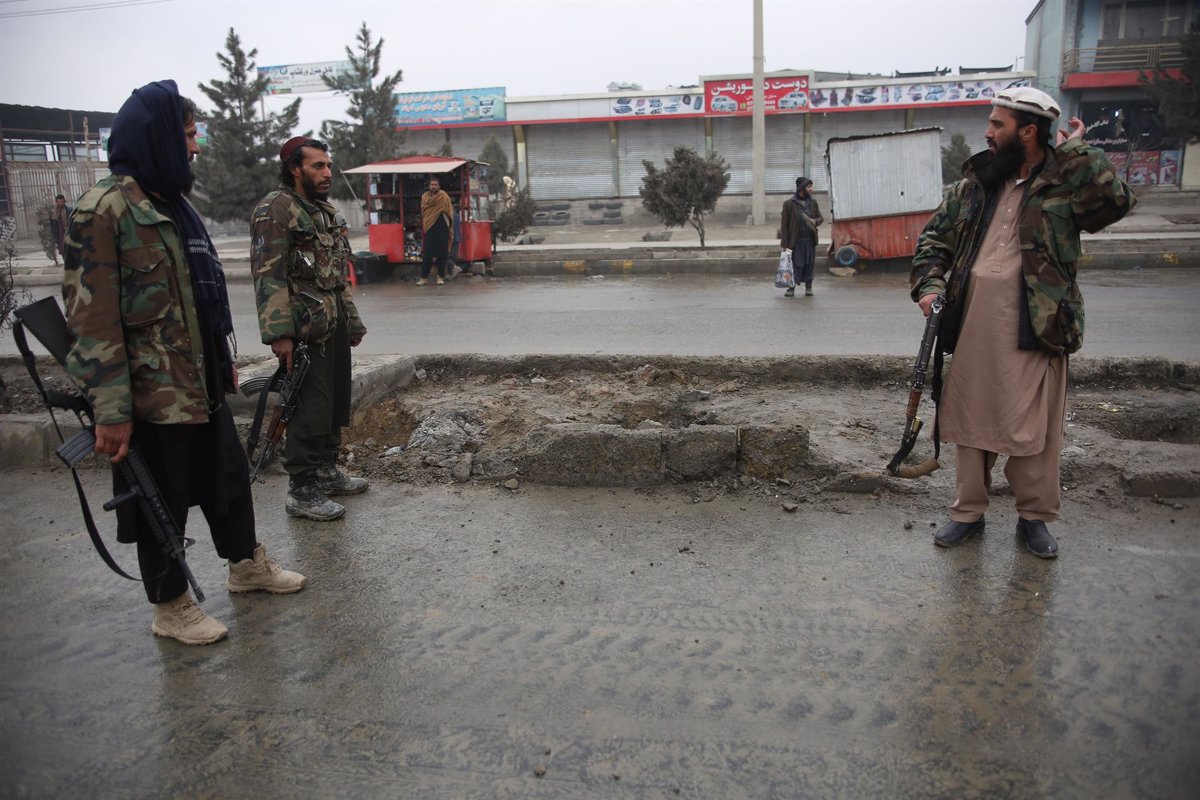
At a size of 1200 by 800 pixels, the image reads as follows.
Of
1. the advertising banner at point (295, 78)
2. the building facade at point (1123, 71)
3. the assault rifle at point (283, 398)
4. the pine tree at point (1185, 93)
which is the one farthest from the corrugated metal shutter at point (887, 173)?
the advertising banner at point (295, 78)

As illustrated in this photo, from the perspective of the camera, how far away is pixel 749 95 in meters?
28.0

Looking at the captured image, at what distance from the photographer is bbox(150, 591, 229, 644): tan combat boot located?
2.84 metres

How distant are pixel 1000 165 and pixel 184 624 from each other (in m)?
3.36

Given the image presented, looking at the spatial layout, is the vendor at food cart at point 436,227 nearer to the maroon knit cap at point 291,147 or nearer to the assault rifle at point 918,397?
the maroon knit cap at point 291,147

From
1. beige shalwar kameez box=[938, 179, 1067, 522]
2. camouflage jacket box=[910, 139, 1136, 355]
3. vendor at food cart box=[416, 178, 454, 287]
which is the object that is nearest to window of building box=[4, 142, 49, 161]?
vendor at food cart box=[416, 178, 454, 287]

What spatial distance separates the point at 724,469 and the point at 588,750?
6.77 feet

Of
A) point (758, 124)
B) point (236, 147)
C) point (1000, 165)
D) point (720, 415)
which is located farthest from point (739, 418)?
point (236, 147)

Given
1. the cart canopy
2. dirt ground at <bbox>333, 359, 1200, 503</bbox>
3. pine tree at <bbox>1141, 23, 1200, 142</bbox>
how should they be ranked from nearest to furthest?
dirt ground at <bbox>333, 359, 1200, 503</bbox>
the cart canopy
pine tree at <bbox>1141, 23, 1200, 142</bbox>

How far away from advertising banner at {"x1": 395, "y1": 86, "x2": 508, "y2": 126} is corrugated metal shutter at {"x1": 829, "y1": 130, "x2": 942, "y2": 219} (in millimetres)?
18282

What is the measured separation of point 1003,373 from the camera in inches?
127

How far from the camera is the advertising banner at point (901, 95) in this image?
89.6 ft

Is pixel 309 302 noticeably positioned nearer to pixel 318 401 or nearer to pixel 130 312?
pixel 318 401

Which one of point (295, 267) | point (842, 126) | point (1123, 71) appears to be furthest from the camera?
point (842, 126)

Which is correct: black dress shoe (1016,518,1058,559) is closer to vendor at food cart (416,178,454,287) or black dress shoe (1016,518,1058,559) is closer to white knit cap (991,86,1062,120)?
white knit cap (991,86,1062,120)
